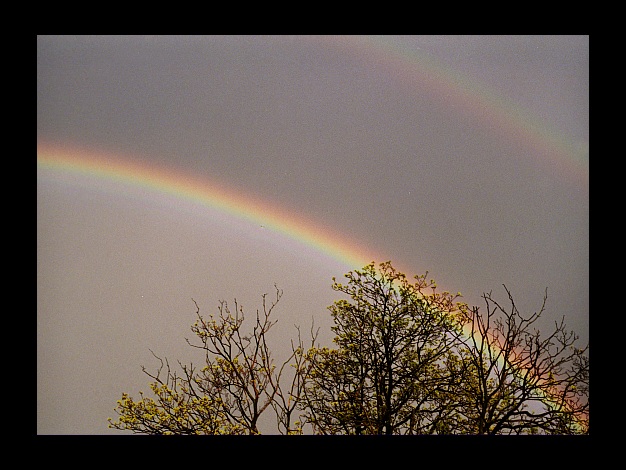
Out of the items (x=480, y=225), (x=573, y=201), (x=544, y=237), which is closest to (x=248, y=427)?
(x=480, y=225)

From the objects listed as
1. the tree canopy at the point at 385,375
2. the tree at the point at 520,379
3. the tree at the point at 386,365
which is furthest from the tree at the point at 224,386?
the tree at the point at 520,379

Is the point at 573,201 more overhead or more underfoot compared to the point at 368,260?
more overhead

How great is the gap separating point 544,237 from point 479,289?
41cm

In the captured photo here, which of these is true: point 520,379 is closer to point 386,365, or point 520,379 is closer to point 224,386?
point 386,365

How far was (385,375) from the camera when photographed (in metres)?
2.73

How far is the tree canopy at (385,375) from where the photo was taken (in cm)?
270

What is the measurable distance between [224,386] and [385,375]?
816mm

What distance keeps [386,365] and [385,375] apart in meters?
0.05

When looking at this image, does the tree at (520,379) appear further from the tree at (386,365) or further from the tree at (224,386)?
the tree at (224,386)

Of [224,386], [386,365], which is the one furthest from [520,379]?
[224,386]

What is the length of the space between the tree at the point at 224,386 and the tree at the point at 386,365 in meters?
0.16
